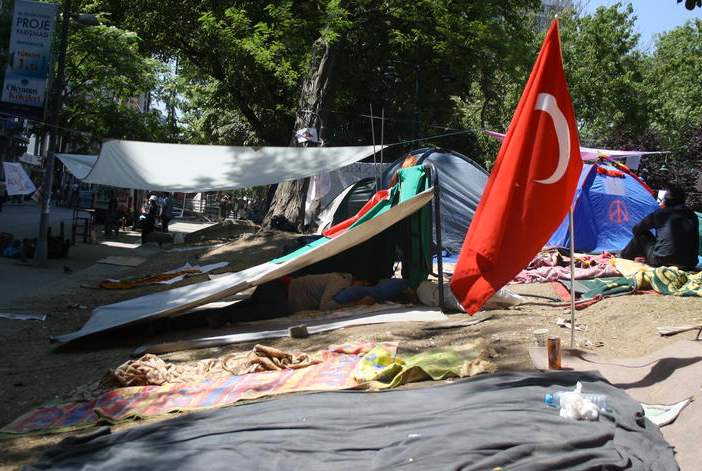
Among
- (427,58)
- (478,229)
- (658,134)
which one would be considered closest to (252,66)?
(427,58)

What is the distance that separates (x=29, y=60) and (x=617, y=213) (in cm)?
1096

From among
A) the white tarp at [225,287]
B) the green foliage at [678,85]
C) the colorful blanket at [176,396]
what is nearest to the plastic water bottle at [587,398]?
the colorful blanket at [176,396]

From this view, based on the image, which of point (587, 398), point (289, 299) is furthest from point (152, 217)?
point (587, 398)

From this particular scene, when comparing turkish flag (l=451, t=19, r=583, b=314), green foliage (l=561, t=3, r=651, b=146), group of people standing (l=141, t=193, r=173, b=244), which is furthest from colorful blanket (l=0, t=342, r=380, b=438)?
green foliage (l=561, t=3, r=651, b=146)

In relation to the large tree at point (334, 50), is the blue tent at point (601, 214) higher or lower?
lower

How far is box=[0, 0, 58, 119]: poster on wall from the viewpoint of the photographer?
1155 centimetres

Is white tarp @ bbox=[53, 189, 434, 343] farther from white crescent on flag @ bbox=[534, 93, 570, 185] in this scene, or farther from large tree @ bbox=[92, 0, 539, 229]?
large tree @ bbox=[92, 0, 539, 229]

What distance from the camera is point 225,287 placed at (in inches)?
270

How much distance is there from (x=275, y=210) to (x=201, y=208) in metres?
28.3

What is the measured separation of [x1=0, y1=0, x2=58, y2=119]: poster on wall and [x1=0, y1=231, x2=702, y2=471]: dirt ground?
5095mm

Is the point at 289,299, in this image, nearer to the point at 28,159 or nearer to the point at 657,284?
the point at 657,284

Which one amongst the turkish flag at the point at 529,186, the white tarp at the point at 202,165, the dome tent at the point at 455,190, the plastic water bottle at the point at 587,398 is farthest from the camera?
the dome tent at the point at 455,190

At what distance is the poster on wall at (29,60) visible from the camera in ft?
37.9

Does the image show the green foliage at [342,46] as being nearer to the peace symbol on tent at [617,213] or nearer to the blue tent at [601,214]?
the blue tent at [601,214]
